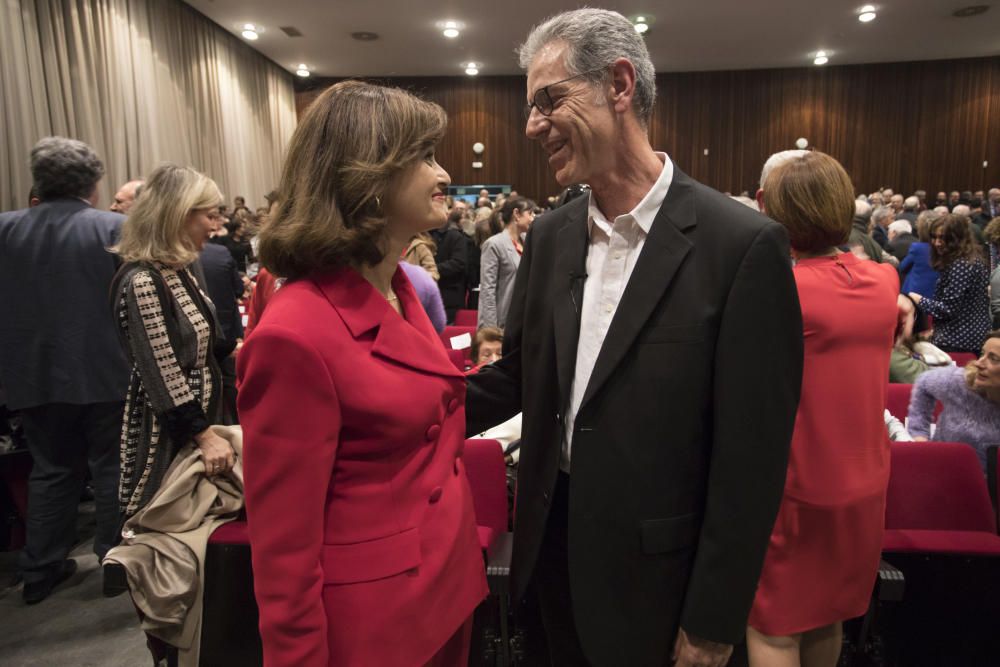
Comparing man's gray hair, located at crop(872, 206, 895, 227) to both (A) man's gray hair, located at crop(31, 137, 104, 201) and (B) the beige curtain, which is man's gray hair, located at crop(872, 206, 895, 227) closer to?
(B) the beige curtain

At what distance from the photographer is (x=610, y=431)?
1.18 metres

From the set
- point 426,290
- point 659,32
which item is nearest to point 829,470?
point 426,290

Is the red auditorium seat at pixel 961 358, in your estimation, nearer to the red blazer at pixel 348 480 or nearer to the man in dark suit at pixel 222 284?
the red blazer at pixel 348 480

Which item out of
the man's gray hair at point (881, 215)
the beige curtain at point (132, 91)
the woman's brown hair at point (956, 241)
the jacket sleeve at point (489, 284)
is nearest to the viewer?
the woman's brown hair at point (956, 241)

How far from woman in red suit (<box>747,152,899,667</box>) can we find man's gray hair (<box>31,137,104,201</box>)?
9.57 feet

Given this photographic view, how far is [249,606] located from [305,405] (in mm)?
1328

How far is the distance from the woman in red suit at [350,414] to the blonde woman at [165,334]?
1.24m

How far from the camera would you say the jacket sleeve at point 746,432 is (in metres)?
1.11

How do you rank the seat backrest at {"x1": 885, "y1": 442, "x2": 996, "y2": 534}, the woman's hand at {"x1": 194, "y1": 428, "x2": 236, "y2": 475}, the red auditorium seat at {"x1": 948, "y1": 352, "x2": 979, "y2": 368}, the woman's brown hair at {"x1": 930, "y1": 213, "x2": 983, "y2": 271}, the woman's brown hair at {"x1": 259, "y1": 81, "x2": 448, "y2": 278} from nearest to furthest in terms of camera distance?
the woman's brown hair at {"x1": 259, "y1": 81, "x2": 448, "y2": 278} → the woman's hand at {"x1": 194, "y1": 428, "x2": 236, "y2": 475} → the seat backrest at {"x1": 885, "y1": 442, "x2": 996, "y2": 534} → the red auditorium seat at {"x1": 948, "y1": 352, "x2": 979, "y2": 368} → the woman's brown hair at {"x1": 930, "y1": 213, "x2": 983, "y2": 271}

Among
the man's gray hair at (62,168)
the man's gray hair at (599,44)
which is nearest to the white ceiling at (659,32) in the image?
the man's gray hair at (62,168)

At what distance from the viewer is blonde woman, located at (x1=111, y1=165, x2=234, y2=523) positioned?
2182 millimetres

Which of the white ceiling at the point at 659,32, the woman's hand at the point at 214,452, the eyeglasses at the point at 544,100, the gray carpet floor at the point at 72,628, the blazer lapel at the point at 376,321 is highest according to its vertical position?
the white ceiling at the point at 659,32

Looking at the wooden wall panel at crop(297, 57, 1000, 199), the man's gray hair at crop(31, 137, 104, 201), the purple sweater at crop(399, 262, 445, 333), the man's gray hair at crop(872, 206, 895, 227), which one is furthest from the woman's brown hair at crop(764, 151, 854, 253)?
the wooden wall panel at crop(297, 57, 1000, 199)

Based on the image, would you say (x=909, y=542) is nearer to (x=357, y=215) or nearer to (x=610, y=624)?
(x=610, y=624)
